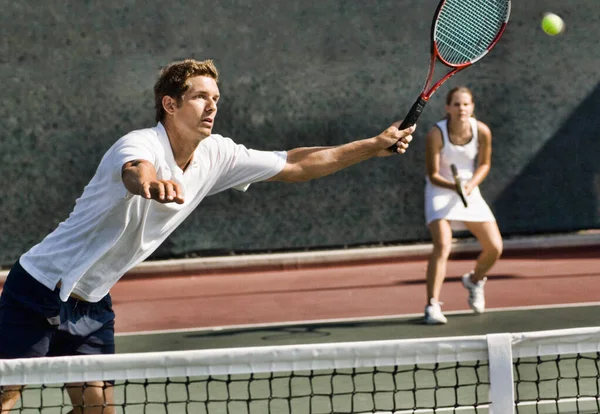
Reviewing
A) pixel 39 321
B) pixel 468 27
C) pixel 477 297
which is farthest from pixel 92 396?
pixel 477 297

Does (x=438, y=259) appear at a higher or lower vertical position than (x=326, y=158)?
lower

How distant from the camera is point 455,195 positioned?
739 centimetres

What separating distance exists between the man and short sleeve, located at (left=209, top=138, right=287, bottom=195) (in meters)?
0.05

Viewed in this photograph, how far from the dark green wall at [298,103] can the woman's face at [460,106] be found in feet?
10.2

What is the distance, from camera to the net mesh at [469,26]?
207 inches

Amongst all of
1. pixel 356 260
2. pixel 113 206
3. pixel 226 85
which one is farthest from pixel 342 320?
pixel 113 206

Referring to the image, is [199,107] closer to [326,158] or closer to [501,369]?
[326,158]

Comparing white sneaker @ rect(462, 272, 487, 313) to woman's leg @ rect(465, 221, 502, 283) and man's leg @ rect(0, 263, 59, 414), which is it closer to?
woman's leg @ rect(465, 221, 502, 283)

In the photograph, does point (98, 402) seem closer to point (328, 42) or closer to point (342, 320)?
point (342, 320)

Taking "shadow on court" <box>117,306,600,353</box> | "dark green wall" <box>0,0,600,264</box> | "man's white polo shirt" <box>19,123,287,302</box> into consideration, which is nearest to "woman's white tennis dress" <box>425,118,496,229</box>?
"shadow on court" <box>117,306,600,353</box>

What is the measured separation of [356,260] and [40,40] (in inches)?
146

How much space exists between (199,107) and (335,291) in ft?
17.6

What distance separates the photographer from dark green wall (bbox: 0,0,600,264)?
1047cm

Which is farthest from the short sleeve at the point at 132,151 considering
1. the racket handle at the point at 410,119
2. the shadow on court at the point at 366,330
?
the shadow on court at the point at 366,330
